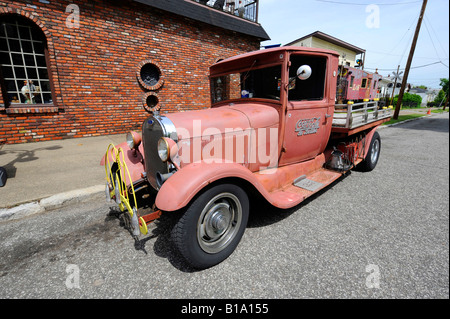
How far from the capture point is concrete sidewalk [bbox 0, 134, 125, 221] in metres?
3.01

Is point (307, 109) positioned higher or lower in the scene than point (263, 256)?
higher

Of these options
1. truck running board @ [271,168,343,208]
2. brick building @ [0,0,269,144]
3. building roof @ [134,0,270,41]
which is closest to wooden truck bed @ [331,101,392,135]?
truck running board @ [271,168,343,208]

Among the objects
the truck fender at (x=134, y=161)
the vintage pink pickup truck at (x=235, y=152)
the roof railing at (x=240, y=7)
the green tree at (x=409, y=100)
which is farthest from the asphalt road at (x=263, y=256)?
the green tree at (x=409, y=100)

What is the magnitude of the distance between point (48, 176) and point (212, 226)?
3.36 metres

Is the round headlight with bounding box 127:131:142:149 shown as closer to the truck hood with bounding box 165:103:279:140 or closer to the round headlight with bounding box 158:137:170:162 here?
the truck hood with bounding box 165:103:279:140

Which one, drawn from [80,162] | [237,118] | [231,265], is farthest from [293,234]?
[80,162]

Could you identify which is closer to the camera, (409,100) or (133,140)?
(133,140)

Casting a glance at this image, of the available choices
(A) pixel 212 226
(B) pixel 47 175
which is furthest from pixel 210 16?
(A) pixel 212 226

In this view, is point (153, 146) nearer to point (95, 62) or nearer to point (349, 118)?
point (349, 118)

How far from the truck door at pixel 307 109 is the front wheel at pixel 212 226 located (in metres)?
1.19

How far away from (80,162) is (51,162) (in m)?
0.55

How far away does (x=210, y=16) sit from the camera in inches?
326

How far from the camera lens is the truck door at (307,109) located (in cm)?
295

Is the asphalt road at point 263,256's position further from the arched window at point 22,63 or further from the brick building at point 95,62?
the arched window at point 22,63
